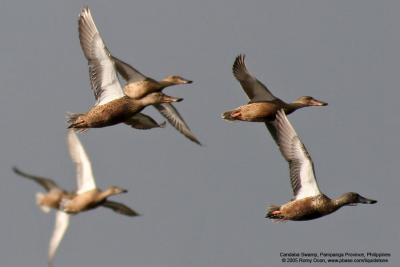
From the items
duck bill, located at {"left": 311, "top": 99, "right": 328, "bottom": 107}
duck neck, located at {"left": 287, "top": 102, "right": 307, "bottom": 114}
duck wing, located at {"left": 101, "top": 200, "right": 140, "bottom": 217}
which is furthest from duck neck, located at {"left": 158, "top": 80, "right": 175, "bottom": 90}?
duck bill, located at {"left": 311, "top": 99, "right": 328, "bottom": 107}

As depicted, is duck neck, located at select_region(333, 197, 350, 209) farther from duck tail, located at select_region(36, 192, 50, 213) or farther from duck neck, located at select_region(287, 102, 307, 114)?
duck tail, located at select_region(36, 192, 50, 213)

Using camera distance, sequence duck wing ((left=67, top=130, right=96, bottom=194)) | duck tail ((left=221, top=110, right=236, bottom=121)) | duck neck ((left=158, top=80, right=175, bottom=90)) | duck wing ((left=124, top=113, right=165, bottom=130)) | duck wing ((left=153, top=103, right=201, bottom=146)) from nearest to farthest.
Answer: duck wing ((left=67, top=130, right=96, bottom=194)) < duck tail ((left=221, top=110, right=236, bottom=121)) < duck neck ((left=158, top=80, right=175, bottom=90)) < duck wing ((left=124, top=113, right=165, bottom=130)) < duck wing ((left=153, top=103, right=201, bottom=146))

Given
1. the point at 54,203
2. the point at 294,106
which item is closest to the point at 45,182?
the point at 54,203

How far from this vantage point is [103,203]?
28.7 m

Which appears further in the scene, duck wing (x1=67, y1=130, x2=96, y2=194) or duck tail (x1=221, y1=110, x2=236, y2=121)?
duck tail (x1=221, y1=110, x2=236, y2=121)

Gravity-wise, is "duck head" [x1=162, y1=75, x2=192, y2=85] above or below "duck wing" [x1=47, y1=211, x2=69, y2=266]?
above

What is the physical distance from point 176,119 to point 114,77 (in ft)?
15.0

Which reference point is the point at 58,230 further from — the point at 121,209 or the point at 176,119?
the point at 176,119

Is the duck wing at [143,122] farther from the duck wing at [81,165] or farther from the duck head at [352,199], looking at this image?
the duck head at [352,199]

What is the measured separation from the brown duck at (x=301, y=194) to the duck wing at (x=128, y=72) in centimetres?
350

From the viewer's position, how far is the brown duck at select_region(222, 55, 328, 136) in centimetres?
2966

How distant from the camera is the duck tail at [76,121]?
28.9 meters

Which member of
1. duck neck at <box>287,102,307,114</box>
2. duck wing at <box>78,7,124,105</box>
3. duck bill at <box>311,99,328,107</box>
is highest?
duck wing at <box>78,7,124,105</box>

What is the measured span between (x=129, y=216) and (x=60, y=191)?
5.27ft
